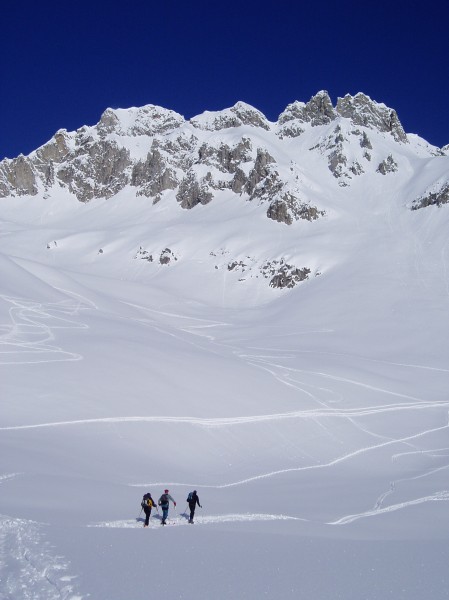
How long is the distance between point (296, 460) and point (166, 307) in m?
51.2

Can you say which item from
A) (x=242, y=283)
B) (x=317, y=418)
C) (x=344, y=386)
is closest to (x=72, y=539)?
(x=317, y=418)

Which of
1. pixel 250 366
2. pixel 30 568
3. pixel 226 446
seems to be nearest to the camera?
pixel 30 568

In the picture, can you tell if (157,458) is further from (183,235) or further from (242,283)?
(183,235)

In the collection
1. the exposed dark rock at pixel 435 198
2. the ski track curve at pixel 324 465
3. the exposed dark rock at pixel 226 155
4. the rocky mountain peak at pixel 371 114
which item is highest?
the rocky mountain peak at pixel 371 114

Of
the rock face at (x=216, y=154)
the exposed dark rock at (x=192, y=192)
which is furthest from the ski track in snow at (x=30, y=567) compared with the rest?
the exposed dark rock at (x=192, y=192)

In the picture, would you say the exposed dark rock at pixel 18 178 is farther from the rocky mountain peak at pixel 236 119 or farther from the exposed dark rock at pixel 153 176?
the rocky mountain peak at pixel 236 119

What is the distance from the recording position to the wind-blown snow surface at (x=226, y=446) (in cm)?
854

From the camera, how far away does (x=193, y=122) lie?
176875 mm

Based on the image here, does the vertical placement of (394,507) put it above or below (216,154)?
below

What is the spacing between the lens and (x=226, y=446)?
22.7 m

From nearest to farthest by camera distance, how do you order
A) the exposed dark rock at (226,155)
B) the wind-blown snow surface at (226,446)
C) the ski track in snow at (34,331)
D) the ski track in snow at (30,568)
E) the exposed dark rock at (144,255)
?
the ski track in snow at (30,568)
the wind-blown snow surface at (226,446)
the ski track in snow at (34,331)
the exposed dark rock at (144,255)
the exposed dark rock at (226,155)

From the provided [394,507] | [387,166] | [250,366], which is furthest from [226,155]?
[394,507]

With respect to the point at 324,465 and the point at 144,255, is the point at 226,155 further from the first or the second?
the point at 324,465

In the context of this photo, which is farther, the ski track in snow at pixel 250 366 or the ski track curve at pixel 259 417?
the ski track curve at pixel 259 417
